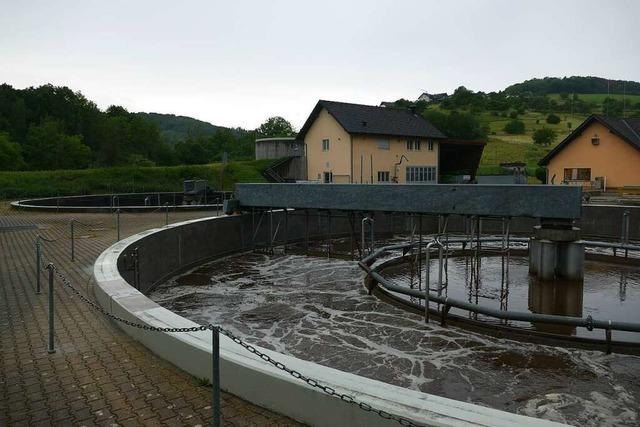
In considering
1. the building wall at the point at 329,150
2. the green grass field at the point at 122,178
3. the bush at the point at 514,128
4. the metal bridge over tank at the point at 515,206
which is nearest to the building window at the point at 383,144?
the building wall at the point at 329,150

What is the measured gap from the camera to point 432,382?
9336mm

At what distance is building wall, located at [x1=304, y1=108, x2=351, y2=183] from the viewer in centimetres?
4038

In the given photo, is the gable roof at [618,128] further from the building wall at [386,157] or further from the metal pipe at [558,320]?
Result: the metal pipe at [558,320]

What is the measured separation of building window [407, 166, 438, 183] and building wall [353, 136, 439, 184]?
36 cm

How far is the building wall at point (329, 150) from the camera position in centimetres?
4038

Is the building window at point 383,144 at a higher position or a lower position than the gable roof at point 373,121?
lower

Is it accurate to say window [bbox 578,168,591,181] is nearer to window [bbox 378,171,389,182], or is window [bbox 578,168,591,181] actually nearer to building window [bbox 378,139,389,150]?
window [bbox 378,171,389,182]

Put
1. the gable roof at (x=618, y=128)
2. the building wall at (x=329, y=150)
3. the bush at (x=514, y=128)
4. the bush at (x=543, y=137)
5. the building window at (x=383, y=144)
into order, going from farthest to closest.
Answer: the bush at (x=514, y=128), the bush at (x=543, y=137), the building window at (x=383, y=144), the building wall at (x=329, y=150), the gable roof at (x=618, y=128)

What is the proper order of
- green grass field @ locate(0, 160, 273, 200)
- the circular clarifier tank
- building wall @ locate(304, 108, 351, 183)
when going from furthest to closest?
green grass field @ locate(0, 160, 273, 200)
building wall @ locate(304, 108, 351, 183)
the circular clarifier tank

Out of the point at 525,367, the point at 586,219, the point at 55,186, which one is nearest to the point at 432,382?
the point at 525,367

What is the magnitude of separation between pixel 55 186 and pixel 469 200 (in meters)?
39.9

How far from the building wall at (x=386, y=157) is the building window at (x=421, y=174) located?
14.1 inches

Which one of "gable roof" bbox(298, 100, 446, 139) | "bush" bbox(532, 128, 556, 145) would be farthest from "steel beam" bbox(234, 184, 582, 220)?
"bush" bbox(532, 128, 556, 145)

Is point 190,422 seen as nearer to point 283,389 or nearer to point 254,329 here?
point 283,389
